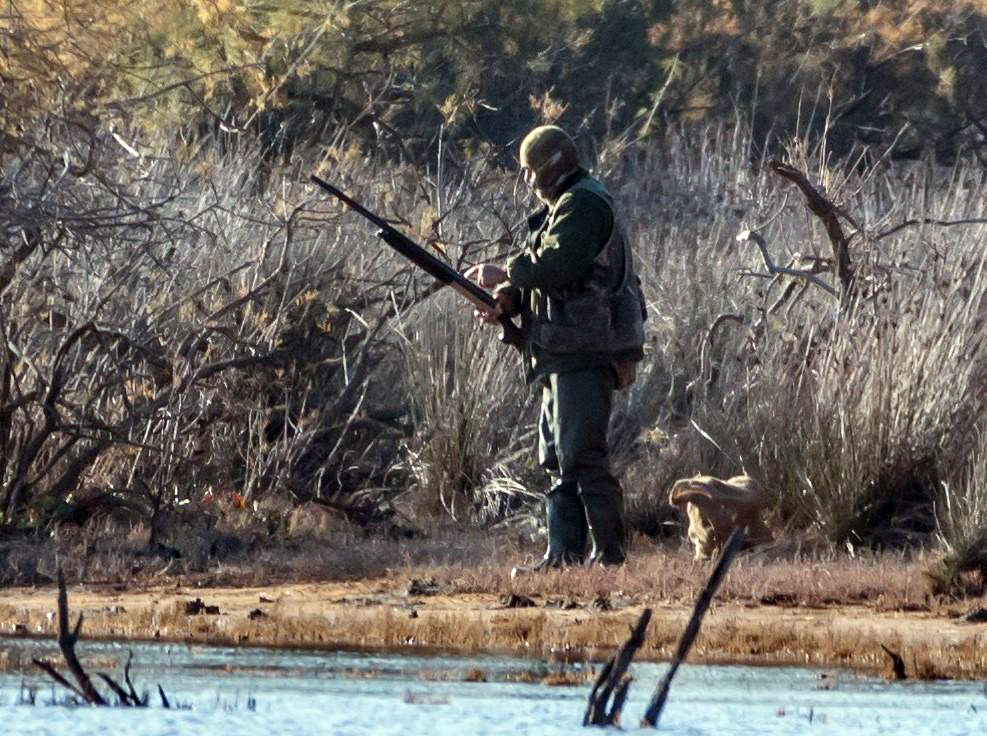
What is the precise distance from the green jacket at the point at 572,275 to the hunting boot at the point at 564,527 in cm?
52

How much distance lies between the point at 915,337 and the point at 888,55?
45.0 feet

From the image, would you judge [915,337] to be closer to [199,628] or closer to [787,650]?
[787,650]

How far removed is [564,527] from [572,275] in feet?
3.76

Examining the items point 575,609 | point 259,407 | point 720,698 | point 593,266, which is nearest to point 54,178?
point 259,407

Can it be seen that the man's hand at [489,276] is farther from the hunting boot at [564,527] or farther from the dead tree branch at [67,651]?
the dead tree branch at [67,651]

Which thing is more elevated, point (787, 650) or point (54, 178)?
point (54, 178)

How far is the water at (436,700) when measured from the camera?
18.3 feet

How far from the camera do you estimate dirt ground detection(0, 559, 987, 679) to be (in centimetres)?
724

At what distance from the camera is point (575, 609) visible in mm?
8180

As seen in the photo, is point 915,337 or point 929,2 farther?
point 929,2

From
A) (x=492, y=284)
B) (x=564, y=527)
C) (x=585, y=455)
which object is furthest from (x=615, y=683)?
(x=492, y=284)

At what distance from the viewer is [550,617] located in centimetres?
791

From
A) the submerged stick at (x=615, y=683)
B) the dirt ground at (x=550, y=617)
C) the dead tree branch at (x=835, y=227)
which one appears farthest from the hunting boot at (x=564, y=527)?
the submerged stick at (x=615, y=683)

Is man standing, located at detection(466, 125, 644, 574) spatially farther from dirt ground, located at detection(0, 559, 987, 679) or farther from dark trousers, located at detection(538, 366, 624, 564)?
dirt ground, located at detection(0, 559, 987, 679)
